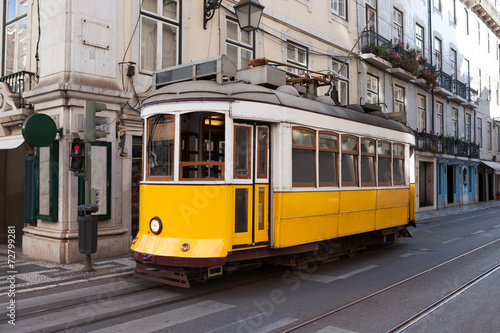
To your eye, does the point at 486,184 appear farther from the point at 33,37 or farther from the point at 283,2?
the point at 33,37

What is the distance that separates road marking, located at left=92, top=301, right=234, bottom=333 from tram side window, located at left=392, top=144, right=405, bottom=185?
6399mm

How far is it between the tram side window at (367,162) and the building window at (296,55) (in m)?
6.99

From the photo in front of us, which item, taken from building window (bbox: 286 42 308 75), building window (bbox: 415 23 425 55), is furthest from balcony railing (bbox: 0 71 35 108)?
building window (bbox: 415 23 425 55)

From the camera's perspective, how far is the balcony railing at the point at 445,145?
81.7 ft

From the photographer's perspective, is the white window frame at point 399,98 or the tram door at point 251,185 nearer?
the tram door at point 251,185

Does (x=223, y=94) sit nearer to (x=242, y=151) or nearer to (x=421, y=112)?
(x=242, y=151)

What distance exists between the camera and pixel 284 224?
24.3ft

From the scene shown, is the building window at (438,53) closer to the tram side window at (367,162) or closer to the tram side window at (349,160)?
the tram side window at (367,162)

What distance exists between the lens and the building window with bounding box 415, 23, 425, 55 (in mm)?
26234

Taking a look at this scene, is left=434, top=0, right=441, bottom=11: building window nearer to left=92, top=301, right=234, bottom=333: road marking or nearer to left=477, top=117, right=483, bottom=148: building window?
left=477, top=117, right=483, bottom=148: building window

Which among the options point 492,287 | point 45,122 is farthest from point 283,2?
point 492,287

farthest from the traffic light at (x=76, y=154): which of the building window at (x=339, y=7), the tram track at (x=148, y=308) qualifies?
the building window at (x=339, y=7)

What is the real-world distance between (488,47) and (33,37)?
3800cm

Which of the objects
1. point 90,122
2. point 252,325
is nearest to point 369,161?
point 252,325
